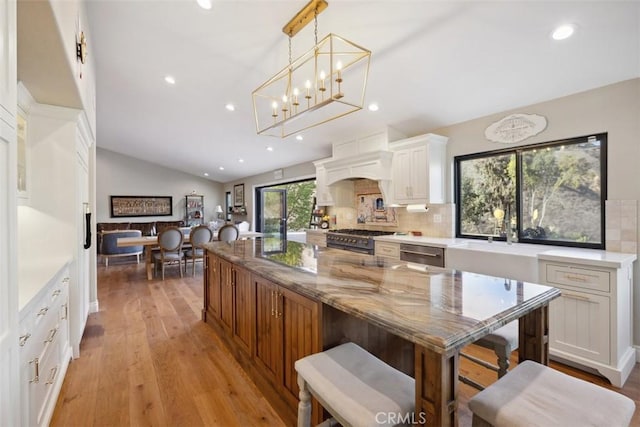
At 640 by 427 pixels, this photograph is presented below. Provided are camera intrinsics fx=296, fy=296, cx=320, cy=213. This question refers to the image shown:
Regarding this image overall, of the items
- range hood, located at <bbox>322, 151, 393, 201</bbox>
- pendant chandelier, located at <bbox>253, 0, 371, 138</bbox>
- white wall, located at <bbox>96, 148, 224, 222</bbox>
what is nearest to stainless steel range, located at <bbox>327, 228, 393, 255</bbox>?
range hood, located at <bbox>322, 151, 393, 201</bbox>

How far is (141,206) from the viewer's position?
9.80 metres

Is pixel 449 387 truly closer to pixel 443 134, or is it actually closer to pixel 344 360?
pixel 344 360

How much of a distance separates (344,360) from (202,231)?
515 cm

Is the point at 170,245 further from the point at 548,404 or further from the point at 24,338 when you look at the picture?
the point at 548,404

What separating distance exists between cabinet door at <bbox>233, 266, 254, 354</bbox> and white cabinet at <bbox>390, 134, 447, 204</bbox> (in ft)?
8.12

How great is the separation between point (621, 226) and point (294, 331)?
2.93 m

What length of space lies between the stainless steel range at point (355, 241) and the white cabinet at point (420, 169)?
657 mm

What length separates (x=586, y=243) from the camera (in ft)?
9.27

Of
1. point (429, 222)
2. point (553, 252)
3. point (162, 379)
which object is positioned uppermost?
point (429, 222)

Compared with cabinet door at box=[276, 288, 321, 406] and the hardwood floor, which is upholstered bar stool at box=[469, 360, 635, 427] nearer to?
cabinet door at box=[276, 288, 321, 406]

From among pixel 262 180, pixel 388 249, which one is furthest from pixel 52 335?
pixel 262 180

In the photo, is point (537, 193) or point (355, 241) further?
point (355, 241)

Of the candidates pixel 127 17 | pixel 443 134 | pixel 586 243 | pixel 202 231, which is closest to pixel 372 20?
pixel 443 134

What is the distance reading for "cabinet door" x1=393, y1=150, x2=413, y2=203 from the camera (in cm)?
395
